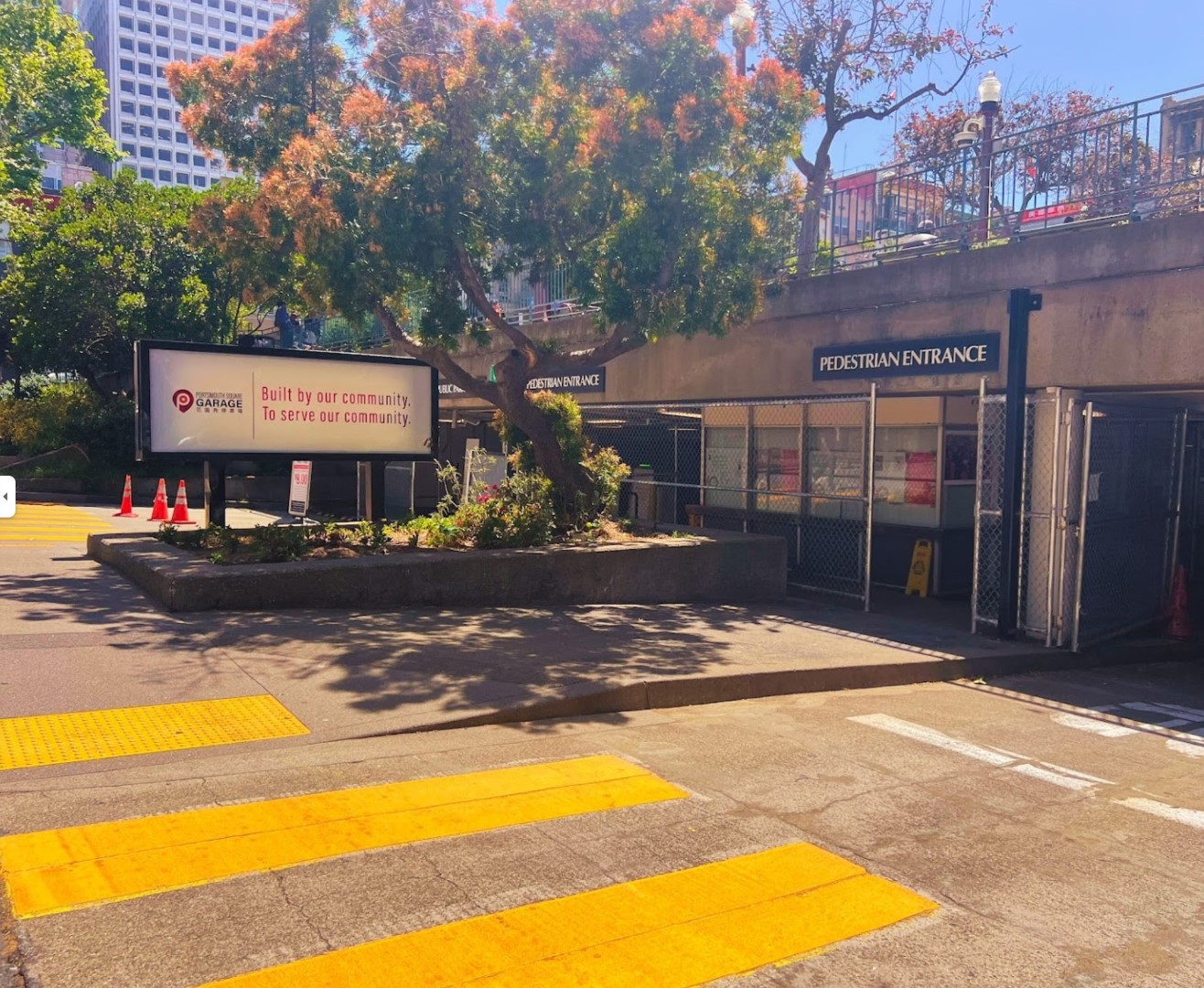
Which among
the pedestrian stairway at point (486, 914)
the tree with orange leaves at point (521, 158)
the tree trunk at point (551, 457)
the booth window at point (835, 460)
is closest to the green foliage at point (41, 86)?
the tree with orange leaves at point (521, 158)

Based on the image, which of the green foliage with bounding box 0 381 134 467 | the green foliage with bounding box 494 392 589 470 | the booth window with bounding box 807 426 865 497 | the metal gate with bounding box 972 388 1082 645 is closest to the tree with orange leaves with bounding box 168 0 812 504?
the green foliage with bounding box 494 392 589 470

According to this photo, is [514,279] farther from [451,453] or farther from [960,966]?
[960,966]

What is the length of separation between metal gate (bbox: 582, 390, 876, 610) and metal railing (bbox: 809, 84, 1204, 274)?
7.15 feet

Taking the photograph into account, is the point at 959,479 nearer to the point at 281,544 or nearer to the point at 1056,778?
the point at 1056,778

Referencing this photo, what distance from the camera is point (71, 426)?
2591 cm

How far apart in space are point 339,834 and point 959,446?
11.4 m

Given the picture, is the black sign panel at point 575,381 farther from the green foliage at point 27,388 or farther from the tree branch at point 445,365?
the green foliage at point 27,388

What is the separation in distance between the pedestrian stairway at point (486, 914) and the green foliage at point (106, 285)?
22.3 m

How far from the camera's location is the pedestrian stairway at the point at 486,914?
11.7 ft

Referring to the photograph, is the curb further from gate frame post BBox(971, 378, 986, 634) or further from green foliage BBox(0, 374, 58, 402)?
green foliage BBox(0, 374, 58, 402)

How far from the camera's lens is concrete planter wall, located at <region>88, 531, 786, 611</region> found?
9281 millimetres

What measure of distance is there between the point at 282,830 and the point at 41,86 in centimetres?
3353

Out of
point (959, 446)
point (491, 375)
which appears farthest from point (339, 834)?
point (491, 375)

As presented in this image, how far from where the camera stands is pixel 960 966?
3.71 m
